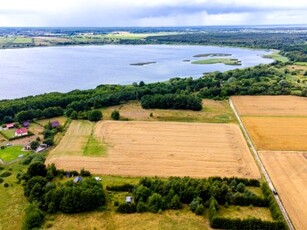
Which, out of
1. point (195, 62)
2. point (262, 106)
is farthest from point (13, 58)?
point (262, 106)

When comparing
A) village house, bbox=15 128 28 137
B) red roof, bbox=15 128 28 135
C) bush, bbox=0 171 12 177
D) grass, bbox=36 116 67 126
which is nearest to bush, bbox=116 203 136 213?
bush, bbox=0 171 12 177

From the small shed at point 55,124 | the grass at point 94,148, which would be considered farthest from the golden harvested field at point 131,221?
the small shed at point 55,124

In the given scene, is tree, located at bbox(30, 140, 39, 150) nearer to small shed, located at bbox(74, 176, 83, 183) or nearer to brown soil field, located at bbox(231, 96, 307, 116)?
small shed, located at bbox(74, 176, 83, 183)

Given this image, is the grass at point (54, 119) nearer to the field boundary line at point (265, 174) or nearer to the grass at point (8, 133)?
the grass at point (8, 133)

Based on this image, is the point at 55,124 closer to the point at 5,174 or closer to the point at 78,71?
the point at 5,174

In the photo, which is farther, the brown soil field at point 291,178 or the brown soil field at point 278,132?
the brown soil field at point 278,132

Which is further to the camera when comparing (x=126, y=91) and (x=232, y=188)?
(x=126, y=91)

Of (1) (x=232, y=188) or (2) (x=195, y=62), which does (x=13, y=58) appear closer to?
(2) (x=195, y=62)
